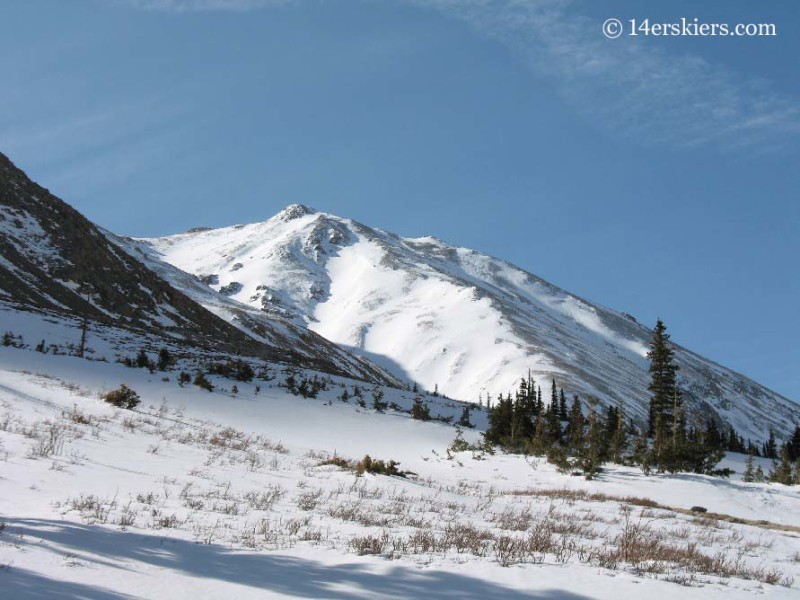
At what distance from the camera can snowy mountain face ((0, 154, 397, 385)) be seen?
130ft

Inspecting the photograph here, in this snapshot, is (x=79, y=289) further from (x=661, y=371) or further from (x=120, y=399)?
(x=661, y=371)

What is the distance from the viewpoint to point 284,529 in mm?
7855

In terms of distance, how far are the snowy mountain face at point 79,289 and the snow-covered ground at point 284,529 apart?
778 inches

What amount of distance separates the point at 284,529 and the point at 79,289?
54844 mm

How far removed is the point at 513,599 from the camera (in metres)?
5.43

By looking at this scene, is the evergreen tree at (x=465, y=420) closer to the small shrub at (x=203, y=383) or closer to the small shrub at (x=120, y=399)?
the small shrub at (x=203, y=383)

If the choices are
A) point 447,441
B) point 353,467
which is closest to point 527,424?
point 447,441

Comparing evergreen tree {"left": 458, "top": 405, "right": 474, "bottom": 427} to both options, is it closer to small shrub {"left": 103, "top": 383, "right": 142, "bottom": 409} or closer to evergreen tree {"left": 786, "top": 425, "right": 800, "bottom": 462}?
small shrub {"left": 103, "top": 383, "right": 142, "bottom": 409}

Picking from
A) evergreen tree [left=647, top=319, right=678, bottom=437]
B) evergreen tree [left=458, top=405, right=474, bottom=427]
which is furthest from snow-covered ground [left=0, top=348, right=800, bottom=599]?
evergreen tree [left=647, top=319, right=678, bottom=437]

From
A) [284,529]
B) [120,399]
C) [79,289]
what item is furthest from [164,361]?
[79,289]

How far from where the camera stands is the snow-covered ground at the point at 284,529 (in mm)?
5527

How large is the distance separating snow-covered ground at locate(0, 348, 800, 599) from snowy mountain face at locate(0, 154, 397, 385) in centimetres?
1977

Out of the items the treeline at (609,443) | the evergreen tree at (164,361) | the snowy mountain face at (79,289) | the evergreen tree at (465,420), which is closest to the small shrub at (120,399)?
the evergreen tree at (164,361)

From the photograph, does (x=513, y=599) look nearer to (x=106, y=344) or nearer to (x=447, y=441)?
(x=447, y=441)
